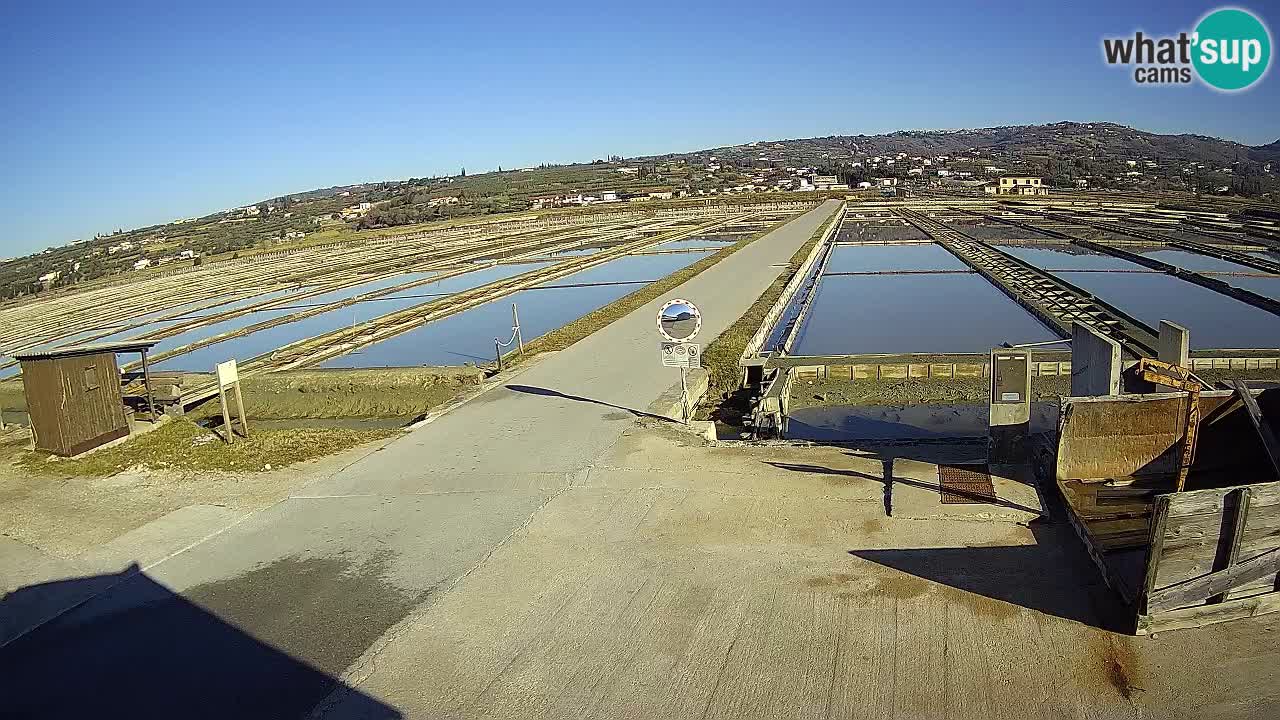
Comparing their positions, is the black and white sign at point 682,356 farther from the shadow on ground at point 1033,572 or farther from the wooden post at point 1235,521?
the wooden post at point 1235,521

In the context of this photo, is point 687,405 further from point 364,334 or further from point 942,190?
point 942,190

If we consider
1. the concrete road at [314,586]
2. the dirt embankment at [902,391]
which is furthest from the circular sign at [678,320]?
the dirt embankment at [902,391]

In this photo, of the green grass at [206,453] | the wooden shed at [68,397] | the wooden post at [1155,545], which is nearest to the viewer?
the wooden post at [1155,545]

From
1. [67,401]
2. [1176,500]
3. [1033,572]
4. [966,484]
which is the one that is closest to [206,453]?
[67,401]

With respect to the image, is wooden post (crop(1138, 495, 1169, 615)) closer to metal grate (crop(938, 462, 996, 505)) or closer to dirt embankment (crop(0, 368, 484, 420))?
metal grate (crop(938, 462, 996, 505))

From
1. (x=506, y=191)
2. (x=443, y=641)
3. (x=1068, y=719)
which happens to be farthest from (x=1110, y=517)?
(x=506, y=191)
